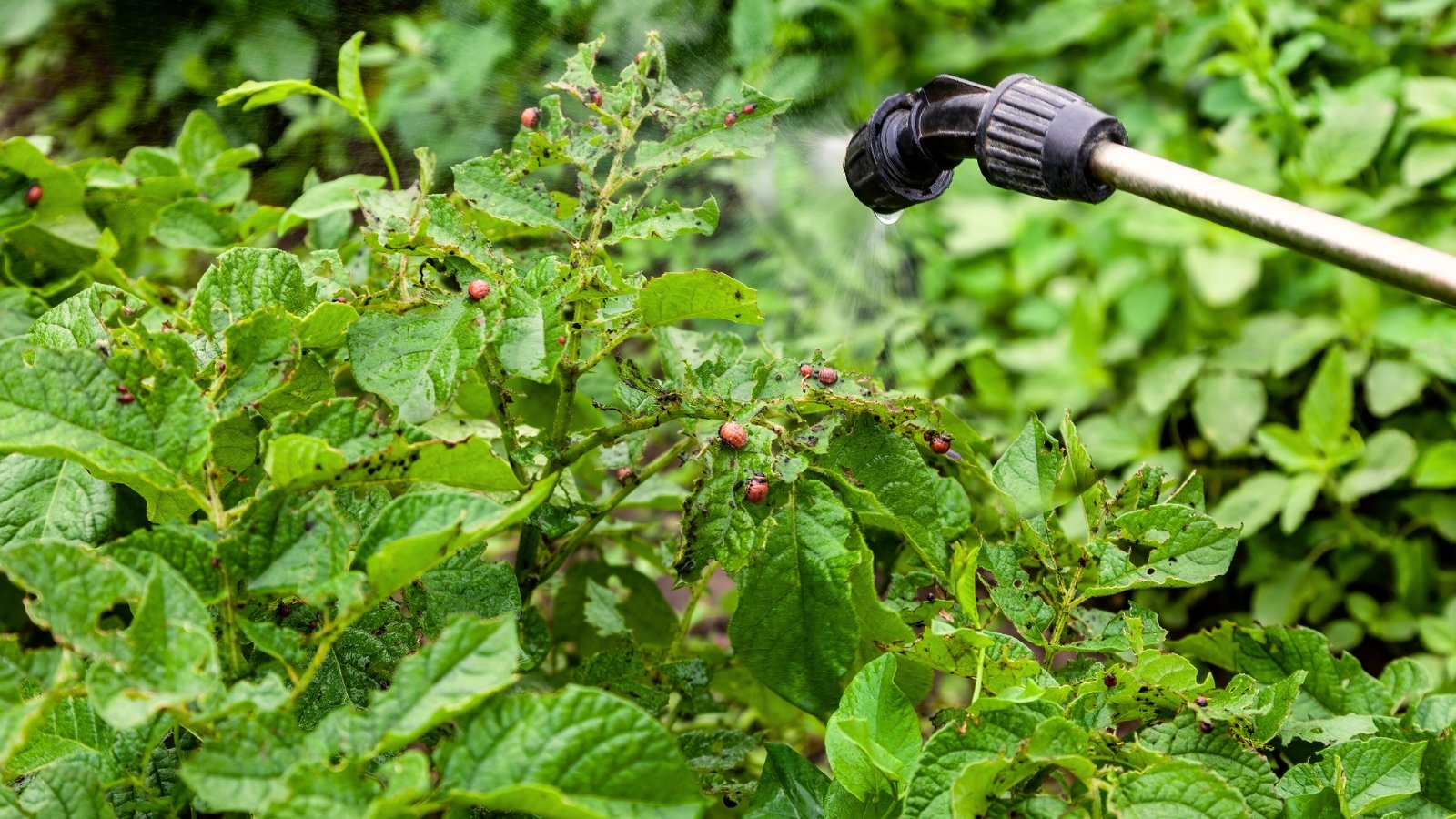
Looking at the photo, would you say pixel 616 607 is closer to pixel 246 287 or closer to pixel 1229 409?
pixel 246 287

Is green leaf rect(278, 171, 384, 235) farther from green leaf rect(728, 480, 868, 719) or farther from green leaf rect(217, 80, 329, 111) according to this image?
green leaf rect(728, 480, 868, 719)

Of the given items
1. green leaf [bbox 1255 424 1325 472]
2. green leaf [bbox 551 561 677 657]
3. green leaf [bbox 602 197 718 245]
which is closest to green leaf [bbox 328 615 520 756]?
green leaf [bbox 602 197 718 245]

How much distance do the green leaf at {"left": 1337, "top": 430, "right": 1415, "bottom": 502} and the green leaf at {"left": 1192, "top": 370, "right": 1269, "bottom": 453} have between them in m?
0.16

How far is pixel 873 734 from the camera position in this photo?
1.92ft

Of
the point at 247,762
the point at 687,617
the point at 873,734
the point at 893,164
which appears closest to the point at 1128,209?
the point at 893,164

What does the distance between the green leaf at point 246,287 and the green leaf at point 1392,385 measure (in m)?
1.62

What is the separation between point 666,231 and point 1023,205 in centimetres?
186

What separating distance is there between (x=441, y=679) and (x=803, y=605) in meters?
0.27

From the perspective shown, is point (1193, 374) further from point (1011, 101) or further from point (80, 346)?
point (80, 346)

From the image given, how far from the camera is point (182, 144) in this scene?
109 centimetres

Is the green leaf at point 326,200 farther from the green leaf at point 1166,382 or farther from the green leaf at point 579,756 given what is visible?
the green leaf at point 1166,382

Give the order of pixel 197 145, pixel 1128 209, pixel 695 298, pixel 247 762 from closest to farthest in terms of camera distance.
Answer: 1. pixel 247 762
2. pixel 695 298
3. pixel 197 145
4. pixel 1128 209

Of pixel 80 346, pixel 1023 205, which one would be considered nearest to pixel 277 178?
pixel 80 346

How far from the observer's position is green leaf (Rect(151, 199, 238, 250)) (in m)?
0.95
